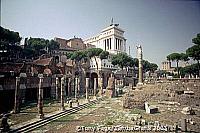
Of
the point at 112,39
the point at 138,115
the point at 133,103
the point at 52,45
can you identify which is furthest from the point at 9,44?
the point at 112,39

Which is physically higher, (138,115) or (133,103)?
(133,103)

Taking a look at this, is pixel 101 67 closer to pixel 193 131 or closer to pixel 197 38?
pixel 197 38

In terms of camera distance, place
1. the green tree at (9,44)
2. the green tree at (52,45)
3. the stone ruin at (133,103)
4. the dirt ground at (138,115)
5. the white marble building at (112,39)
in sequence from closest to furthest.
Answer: the dirt ground at (138,115), the stone ruin at (133,103), the green tree at (9,44), the green tree at (52,45), the white marble building at (112,39)

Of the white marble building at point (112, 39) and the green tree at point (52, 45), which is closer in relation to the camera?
the green tree at point (52, 45)

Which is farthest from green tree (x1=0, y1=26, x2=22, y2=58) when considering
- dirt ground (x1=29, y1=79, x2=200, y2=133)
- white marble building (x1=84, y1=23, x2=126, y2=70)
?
white marble building (x1=84, y1=23, x2=126, y2=70)

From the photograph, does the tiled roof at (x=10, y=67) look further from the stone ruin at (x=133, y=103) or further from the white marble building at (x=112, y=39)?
the white marble building at (x=112, y=39)

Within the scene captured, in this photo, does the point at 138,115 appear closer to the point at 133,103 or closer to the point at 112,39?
the point at 133,103

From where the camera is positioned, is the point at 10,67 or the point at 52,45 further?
the point at 52,45

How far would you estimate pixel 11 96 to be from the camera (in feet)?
70.9

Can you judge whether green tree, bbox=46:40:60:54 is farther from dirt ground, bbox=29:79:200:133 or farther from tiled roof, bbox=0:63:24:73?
dirt ground, bbox=29:79:200:133

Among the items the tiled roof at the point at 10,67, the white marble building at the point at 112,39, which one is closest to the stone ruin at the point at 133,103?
the tiled roof at the point at 10,67

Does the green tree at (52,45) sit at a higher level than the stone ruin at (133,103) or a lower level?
higher

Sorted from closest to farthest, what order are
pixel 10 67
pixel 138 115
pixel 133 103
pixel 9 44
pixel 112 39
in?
pixel 138 115
pixel 133 103
pixel 10 67
pixel 9 44
pixel 112 39

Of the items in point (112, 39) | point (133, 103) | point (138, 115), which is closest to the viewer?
point (138, 115)
